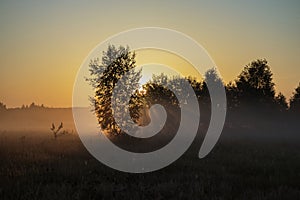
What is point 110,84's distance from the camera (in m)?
22.2

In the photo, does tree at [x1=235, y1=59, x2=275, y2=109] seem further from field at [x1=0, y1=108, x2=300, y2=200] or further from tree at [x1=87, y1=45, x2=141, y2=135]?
field at [x1=0, y1=108, x2=300, y2=200]

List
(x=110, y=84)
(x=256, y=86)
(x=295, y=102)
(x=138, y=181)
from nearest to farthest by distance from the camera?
(x=138, y=181) → (x=110, y=84) → (x=256, y=86) → (x=295, y=102)

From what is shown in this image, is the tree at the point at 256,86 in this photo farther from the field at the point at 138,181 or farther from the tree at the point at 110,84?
the field at the point at 138,181

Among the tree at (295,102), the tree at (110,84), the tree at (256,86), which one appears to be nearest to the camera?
the tree at (110,84)

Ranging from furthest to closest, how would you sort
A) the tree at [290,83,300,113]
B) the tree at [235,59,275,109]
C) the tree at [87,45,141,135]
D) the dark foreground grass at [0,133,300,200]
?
the tree at [290,83,300,113]
the tree at [235,59,275,109]
the tree at [87,45,141,135]
the dark foreground grass at [0,133,300,200]

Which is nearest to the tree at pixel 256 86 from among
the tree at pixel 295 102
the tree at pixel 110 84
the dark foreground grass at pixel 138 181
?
the tree at pixel 295 102

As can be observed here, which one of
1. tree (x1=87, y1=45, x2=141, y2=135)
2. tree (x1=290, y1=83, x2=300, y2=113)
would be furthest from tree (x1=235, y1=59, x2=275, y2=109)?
tree (x1=87, y1=45, x2=141, y2=135)

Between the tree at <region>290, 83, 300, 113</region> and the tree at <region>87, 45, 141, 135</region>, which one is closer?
the tree at <region>87, 45, 141, 135</region>

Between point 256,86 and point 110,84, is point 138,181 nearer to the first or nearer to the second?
point 110,84

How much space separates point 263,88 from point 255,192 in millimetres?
43134

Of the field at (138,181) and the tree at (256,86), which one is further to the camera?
the tree at (256,86)

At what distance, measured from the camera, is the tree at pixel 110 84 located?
21.9 metres

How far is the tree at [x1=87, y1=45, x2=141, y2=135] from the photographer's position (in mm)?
21859

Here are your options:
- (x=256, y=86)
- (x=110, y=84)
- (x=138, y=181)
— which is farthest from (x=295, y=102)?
(x=138, y=181)
